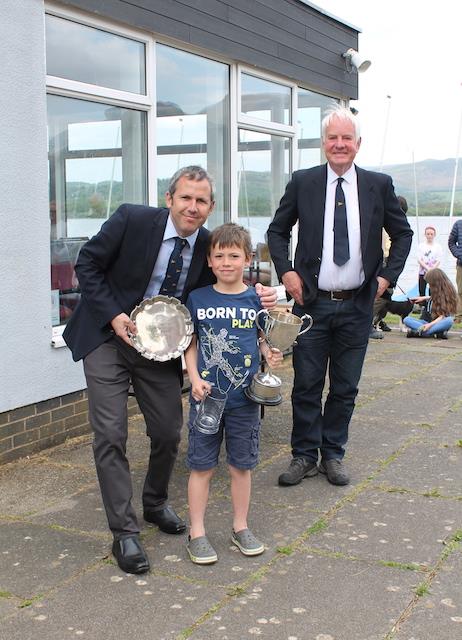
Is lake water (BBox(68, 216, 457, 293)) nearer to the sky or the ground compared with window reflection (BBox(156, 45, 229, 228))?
nearer to the ground

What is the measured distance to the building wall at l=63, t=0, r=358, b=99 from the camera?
6.65 m

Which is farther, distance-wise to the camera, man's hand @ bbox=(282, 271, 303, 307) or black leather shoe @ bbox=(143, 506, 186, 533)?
man's hand @ bbox=(282, 271, 303, 307)

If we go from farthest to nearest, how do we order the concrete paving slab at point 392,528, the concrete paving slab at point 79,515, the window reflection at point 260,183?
the window reflection at point 260,183 → the concrete paving slab at point 79,515 → the concrete paving slab at point 392,528

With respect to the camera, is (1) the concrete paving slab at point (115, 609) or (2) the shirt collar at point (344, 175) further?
(2) the shirt collar at point (344, 175)

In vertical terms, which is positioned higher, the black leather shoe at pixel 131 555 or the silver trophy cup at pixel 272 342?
the silver trophy cup at pixel 272 342

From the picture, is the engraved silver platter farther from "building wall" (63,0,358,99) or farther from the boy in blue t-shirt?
"building wall" (63,0,358,99)

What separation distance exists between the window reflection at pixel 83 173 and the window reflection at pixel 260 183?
1970 mm

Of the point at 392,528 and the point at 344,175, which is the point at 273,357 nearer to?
the point at 392,528

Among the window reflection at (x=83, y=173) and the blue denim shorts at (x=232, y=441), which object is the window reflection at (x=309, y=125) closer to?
the window reflection at (x=83, y=173)

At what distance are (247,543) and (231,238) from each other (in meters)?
1.43

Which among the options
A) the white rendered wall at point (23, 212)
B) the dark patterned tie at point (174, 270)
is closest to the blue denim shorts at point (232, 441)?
the dark patterned tie at point (174, 270)

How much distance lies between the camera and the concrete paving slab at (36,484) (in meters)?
4.75

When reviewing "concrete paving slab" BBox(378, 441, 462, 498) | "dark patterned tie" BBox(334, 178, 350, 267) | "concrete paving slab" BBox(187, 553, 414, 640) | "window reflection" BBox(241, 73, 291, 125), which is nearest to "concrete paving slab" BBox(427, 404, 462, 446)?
"concrete paving slab" BBox(378, 441, 462, 498)

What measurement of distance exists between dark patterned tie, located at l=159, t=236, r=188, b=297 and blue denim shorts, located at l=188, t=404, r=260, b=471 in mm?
563
